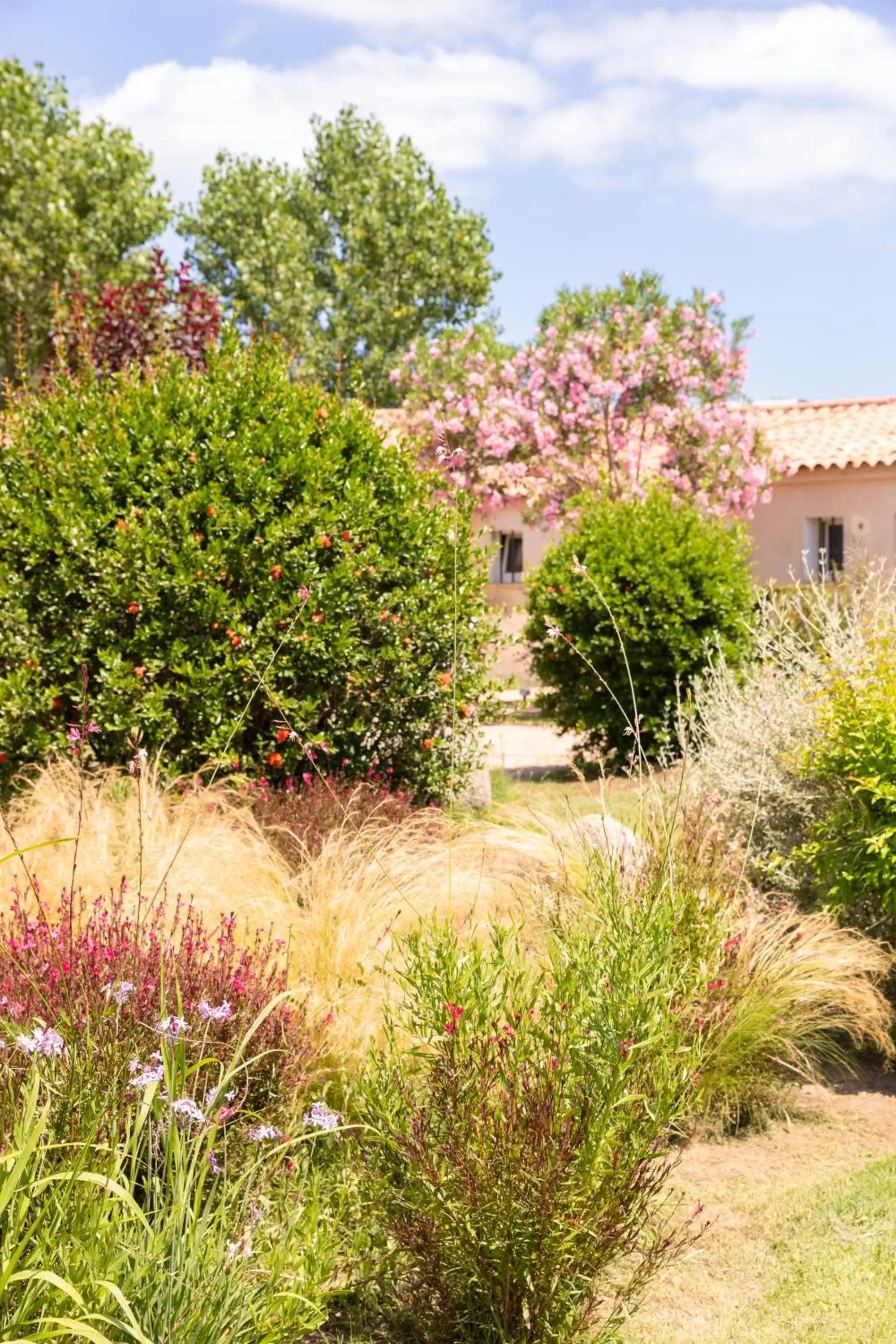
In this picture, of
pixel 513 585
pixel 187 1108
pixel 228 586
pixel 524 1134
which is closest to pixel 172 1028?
pixel 187 1108

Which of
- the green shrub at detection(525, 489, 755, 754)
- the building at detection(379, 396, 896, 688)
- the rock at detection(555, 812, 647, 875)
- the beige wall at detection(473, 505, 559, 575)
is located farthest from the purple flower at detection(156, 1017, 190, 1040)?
the beige wall at detection(473, 505, 559, 575)

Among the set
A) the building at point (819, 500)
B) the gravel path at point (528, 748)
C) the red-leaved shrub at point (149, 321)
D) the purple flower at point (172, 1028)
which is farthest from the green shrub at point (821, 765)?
the building at point (819, 500)

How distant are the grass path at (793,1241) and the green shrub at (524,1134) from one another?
40 centimetres

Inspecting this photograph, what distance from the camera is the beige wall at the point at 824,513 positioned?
2342cm

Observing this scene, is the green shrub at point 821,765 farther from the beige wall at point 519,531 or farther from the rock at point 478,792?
the beige wall at point 519,531

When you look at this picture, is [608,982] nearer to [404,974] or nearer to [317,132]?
[404,974]

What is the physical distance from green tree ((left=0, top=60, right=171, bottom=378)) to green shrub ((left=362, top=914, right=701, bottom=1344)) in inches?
1018

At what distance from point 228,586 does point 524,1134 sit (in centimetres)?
490

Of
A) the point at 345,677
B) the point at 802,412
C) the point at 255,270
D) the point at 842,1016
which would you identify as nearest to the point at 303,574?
the point at 345,677

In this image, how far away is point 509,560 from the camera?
28.2m

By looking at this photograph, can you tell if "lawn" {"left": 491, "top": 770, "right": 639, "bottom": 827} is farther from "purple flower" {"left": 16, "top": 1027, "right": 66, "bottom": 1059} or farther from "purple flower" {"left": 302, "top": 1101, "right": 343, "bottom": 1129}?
"purple flower" {"left": 16, "top": 1027, "right": 66, "bottom": 1059}

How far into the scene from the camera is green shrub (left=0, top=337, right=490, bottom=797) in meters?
7.14

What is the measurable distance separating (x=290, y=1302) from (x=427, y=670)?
538 cm

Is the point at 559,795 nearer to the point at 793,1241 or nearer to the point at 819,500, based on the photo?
the point at 793,1241
